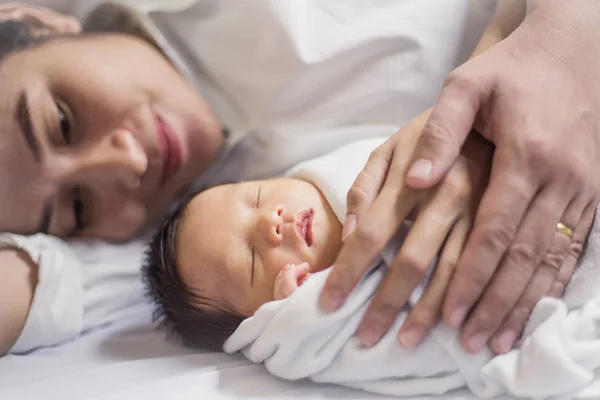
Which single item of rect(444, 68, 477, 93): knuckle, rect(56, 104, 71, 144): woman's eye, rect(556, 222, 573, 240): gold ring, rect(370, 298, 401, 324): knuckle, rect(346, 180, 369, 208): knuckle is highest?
rect(444, 68, 477, 93): knuckle

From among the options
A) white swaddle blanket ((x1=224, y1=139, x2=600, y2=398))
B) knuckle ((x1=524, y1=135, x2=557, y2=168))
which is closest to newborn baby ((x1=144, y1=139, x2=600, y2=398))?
white swaddle blanket ((x1=224, y1=139, x2=600, y2=398))

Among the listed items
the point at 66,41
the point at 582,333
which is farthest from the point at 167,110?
the point at 582,333

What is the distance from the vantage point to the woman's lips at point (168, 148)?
3.52 ft

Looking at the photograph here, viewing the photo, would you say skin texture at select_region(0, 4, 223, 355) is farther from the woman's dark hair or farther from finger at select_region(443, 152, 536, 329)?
finger at select_region(443, 152, 536, 329)

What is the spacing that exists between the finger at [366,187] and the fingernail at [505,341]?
0.22 metres

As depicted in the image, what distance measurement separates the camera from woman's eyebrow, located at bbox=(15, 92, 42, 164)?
0.96 metres

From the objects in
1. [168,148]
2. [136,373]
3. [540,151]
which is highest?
[540,151]

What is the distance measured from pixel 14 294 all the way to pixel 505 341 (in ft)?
2.55

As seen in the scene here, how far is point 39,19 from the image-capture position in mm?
1181

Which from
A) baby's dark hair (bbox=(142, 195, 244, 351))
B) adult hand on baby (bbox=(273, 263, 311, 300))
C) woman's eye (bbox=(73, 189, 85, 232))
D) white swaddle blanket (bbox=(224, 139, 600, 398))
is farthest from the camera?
woman's eye (bbox=(73, 189, 85, 232))

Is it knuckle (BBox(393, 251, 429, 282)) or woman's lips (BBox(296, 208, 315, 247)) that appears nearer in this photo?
knuckle (BBox(393, 251, 429, 282))

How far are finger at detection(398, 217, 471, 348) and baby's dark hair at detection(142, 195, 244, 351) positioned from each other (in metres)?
0.28

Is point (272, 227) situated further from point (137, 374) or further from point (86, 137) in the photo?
point (86, 137)

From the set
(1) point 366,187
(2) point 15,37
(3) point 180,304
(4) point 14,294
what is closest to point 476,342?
(1) point 366,187
